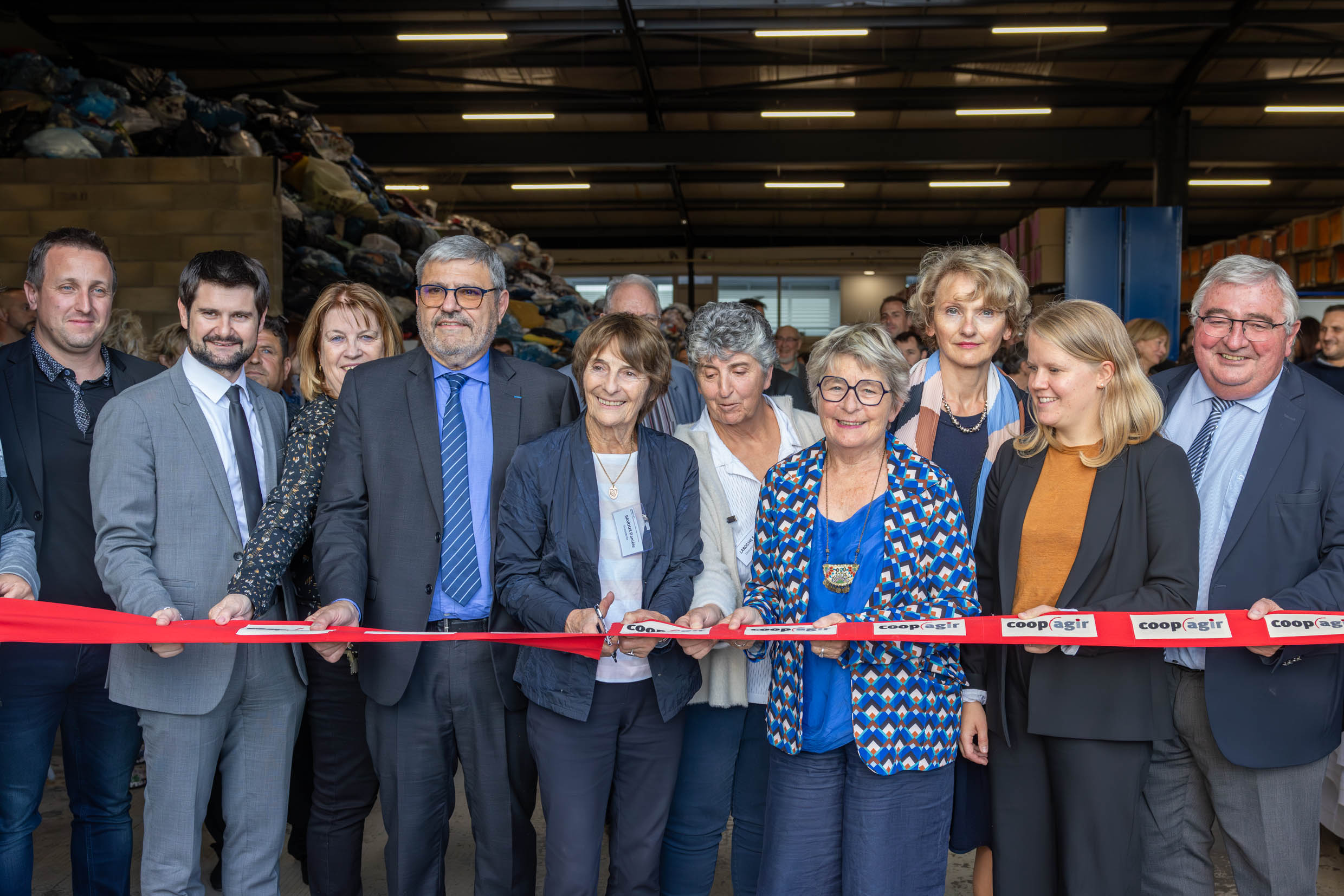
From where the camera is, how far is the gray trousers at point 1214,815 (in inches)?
90.3

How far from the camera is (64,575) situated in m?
2.62

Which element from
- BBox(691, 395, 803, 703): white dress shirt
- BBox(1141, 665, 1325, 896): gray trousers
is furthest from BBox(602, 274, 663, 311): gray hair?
BBox(1141, 665, 1325, 896): gray trousers

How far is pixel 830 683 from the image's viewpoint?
224 centimetres

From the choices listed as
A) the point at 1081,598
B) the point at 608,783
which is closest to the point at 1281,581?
the point at 1081,598

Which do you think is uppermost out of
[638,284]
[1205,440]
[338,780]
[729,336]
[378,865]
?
[638,284]

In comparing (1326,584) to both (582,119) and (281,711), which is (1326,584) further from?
(582,119)

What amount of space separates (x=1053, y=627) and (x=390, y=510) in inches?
63.4

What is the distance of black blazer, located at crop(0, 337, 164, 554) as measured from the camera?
258 centimetres

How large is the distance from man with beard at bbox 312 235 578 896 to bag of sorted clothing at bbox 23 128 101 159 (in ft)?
16.5

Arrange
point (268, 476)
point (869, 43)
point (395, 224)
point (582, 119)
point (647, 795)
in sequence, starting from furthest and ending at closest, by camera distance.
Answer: point (582, 119) < point (869, 43) < point (395, 224) < point (268, 476) < point (647, 795)

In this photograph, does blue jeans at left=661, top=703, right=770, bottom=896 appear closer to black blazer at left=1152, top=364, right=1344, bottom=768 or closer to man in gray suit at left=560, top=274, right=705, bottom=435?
man in gray suit at left=560, top=274, right=705, bottom=435

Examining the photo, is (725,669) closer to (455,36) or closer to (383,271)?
(383,271)

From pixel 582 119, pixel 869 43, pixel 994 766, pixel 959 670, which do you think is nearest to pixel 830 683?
pixel 959 670

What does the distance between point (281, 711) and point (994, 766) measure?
5.78ft
